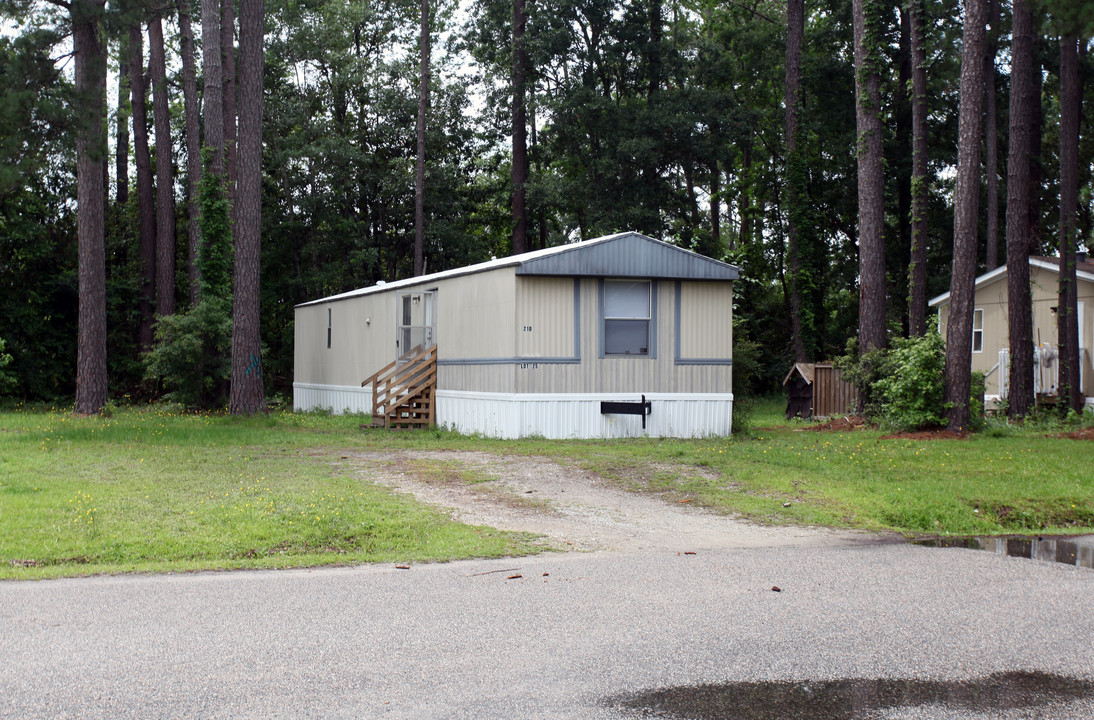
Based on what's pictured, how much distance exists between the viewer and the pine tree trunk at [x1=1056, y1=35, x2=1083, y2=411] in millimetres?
19406

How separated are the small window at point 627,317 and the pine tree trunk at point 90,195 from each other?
29.8ft

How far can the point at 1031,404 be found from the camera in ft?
61.8

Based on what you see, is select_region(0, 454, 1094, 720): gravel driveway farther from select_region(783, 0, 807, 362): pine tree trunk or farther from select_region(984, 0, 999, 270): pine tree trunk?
select_region(984, 0, 999, 270): pine tree trunk

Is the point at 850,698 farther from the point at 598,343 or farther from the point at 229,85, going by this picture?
the point at 229,85

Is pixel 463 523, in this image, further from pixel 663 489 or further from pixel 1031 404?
pixel 1031 404

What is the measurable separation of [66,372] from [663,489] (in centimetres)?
2269

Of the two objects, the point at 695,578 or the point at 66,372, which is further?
the point at 66,372

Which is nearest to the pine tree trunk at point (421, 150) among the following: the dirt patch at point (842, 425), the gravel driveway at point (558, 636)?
the dirt patch at point (842, 425)

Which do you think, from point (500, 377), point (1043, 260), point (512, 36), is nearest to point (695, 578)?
point (500, 377)

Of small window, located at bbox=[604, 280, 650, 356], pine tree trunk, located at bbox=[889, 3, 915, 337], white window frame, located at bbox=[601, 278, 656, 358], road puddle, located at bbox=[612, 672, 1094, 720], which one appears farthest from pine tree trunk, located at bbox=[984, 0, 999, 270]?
road puddle, located at bbox=[612, 672, 1094, 720]

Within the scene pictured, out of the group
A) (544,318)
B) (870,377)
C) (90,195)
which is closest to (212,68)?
(90,195)

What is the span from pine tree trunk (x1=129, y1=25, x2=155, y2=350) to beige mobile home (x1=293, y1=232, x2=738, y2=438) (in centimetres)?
1488

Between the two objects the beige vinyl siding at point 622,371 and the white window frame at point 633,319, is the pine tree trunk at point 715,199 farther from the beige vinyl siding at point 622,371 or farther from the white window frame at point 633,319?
the white window frame at point 633,319

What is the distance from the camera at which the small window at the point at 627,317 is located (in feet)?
52.7
